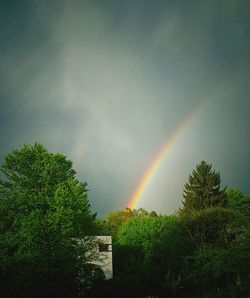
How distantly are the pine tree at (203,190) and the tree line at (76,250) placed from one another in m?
27.6

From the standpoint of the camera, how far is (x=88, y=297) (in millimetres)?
22812

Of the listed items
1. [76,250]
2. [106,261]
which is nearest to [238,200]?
[106,261]

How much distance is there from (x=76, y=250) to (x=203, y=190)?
196 feet

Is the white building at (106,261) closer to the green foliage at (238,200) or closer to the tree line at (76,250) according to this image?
the tree line at (76,250)

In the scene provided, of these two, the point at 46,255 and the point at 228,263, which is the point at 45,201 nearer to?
the point at 46,255

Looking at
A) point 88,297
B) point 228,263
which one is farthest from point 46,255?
point 228,263

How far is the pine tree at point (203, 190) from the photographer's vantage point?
77062 mm

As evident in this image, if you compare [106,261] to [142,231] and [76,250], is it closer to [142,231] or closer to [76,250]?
[142,231]

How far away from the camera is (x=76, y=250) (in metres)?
22.4

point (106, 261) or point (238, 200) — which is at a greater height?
point (238, 200)

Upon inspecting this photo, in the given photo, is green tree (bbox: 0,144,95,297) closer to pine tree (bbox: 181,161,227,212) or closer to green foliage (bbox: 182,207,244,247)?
green foliage (bbox: 182,207,244,247)

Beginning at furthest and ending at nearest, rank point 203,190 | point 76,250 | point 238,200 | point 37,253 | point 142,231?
1. point 238,200
2. point 203,190
3. point 142,231
4. point 76,250
5. point 37,253

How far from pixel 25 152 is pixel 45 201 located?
49.1 feet

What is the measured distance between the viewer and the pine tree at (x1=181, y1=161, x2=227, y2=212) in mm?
77062
